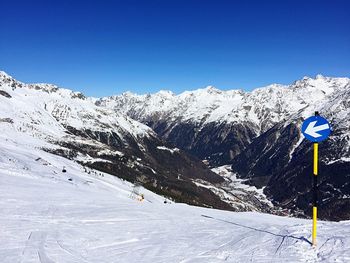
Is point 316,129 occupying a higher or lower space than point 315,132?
higher

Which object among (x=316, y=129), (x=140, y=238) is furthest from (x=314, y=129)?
(x=140, y=238)

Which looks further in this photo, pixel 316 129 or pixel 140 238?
pixel 140 238

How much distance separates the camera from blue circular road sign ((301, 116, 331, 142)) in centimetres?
1571

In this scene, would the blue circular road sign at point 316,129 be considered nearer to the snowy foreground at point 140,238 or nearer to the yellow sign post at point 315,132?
the yellow sign post at point 315,132

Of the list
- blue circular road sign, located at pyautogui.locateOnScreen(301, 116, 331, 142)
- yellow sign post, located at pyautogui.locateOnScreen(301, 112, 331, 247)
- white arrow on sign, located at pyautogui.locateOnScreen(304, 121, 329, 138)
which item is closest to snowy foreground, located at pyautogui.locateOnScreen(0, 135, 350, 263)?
yellow sign post, located at pyautogui.locateOnScreen(301, 112, 331, 247)

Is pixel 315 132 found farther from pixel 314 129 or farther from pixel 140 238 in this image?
pixel 140 238

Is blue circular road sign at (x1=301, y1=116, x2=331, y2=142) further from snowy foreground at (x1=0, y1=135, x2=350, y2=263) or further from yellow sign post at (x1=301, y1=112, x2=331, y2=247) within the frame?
snowy foreground at (x1=0, y1=135, x2=350, y2=263)

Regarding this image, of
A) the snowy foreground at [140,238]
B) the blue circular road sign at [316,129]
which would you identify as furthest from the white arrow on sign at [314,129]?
the snowy foreground at [140,238]

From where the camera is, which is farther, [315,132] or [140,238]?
[140,238]

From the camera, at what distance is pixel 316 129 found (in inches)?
626

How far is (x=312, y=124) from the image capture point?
16062mm

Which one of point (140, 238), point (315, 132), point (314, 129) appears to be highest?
point (314, 129)

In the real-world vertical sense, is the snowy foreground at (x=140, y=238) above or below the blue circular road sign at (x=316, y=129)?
below

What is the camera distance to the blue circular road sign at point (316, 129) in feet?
51.5
